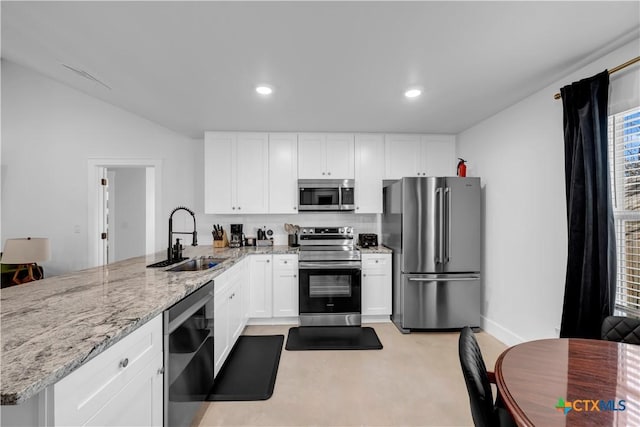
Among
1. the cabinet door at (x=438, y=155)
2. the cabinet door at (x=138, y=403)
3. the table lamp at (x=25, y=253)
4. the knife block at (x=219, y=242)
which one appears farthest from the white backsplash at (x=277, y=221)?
the cabinet door at (x=138, y=403)

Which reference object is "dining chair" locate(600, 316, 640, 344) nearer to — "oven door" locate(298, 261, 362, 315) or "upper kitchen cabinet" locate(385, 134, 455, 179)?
"oven door" locate(298, 261, 362, 315)

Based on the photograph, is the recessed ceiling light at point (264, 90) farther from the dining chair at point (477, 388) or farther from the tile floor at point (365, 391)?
the tile floor at point (365, 391)

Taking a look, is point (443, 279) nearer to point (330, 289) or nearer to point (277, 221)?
point (330, 289)

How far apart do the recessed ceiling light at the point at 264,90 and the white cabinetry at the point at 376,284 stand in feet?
7.09

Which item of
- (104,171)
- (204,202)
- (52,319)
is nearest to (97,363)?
(52,319)

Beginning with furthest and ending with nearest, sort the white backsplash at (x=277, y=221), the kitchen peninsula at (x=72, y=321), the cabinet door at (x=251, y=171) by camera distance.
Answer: the white backsplash at (x=277, y=221) < the cabinet door at (x=251, y=171) < the kitchen peninsula at (x=72, y=321)

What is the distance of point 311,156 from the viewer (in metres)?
3.73


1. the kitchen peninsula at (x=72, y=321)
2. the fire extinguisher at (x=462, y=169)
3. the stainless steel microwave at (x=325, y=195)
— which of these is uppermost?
the fire extinguisher at (x=462, y=169)

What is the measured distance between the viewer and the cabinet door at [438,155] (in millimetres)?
3824

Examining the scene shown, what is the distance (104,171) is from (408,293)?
4.52 metres

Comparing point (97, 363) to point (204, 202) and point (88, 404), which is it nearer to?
point (88, 404)

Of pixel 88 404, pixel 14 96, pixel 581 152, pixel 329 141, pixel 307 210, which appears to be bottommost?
pixel 88 404

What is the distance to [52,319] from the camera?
1.15 metres

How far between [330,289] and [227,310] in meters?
1.30
